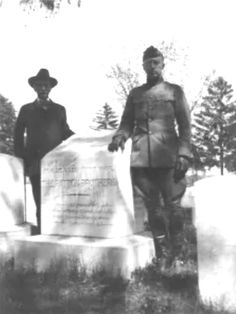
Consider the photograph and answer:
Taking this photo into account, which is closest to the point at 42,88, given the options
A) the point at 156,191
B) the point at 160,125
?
the point at 160,125

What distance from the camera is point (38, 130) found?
6.94 metres

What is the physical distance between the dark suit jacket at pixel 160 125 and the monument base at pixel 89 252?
0.89 m

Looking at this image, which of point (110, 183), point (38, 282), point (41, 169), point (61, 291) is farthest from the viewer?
point (41, 169)

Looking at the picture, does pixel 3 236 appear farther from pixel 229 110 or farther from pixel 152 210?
pixel 229 110

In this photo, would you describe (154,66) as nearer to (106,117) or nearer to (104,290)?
(104,290)

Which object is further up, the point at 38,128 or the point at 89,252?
the point at 38,128

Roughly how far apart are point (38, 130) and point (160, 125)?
2190 millimetres

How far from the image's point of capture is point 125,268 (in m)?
5.34

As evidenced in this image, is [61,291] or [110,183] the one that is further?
[110,183]

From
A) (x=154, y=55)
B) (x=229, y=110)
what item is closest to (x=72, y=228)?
(x=154, y=55)

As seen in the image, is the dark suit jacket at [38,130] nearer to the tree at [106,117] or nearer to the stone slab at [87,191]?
the stone slab at [87,191]

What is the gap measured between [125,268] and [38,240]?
125cm

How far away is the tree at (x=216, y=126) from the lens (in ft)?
196

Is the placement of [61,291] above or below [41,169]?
below
